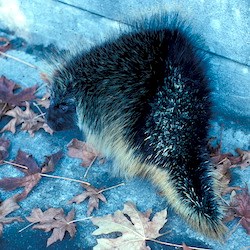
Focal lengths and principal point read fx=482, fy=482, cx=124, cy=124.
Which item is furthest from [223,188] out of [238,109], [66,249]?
[66,249]

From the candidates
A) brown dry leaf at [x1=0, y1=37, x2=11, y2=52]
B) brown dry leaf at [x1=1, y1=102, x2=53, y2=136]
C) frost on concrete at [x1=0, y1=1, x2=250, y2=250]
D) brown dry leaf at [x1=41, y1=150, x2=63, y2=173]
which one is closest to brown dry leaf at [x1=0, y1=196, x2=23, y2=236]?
frost on concrete at [x1=0, y1=1, x2=250, y2=250]

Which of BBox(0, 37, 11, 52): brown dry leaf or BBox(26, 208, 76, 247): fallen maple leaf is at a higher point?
BBox(0, 37, 11, 52): brown dry leaf

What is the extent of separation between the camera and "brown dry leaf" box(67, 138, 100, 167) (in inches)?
137

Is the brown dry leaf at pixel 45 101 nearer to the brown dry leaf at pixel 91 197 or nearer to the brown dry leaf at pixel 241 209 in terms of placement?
the brown dry leaf at pixel 91 197

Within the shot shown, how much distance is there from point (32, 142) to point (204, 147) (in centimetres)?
137

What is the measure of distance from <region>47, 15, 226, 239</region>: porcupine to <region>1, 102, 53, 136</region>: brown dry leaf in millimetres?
616

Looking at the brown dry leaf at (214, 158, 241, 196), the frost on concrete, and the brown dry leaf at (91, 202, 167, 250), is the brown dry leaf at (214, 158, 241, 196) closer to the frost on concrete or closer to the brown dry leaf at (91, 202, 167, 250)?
the frost on concrete

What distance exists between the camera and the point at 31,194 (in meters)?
3.31

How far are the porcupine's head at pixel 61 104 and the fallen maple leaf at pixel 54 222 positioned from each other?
58 centimetres

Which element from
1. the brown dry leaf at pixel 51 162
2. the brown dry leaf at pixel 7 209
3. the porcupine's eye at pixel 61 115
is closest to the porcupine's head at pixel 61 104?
the porcupine's eye at pixel 61 115

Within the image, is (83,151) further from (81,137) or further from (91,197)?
(91,197)

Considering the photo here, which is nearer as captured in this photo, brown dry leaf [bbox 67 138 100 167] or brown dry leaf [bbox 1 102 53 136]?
brown dry leaf [bbox 67 138 100 167]

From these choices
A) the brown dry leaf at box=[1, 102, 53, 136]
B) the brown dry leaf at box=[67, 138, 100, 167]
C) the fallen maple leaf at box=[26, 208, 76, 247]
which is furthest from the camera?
the brown dry leaf at box=[1, 102, 53, 136]

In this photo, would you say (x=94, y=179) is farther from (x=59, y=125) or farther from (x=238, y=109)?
(x=238, y=109)
